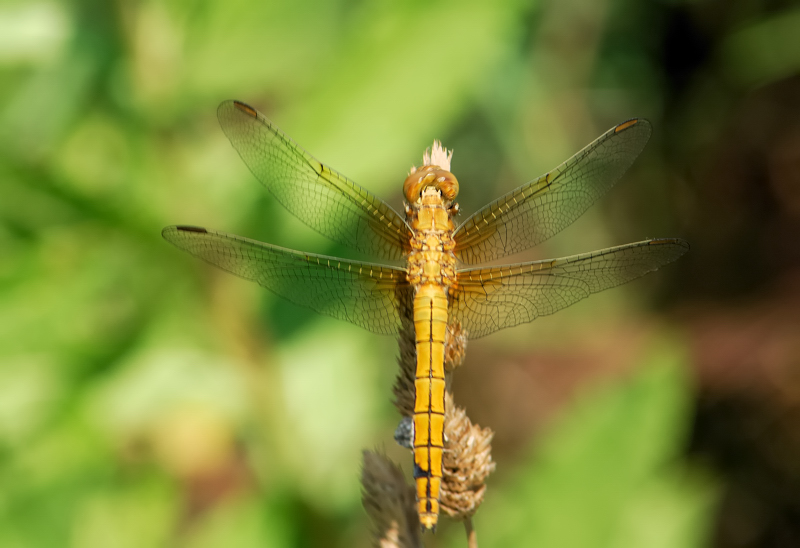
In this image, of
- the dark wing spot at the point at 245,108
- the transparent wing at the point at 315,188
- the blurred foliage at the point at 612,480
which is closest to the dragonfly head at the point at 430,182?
the transparent wing at the point at 315,188

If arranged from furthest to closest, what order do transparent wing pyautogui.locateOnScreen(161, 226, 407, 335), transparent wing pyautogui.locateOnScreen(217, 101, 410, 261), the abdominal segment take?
transparent wing pyautogui.locateOnScreen(217, 101, 410, 261) < transparent wing pyautogui.locateOnScreen(161, 226, 407, 335) < the abdominal segment

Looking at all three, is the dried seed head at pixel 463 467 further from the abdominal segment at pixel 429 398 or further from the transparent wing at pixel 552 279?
the transparent wing at pixel 552 279

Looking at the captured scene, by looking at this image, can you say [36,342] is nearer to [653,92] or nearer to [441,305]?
[441,305]

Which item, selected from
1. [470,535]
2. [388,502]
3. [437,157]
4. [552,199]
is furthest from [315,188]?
[470,535]

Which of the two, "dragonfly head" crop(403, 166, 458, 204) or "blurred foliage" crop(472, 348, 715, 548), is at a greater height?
"dragonfly head" crop(403, 166, 458, 204)

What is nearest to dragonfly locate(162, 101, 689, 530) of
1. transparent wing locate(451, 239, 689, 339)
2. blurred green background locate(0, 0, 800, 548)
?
transparent wing locate(451, 239, 689, 339)

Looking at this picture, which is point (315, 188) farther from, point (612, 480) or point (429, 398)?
point (612, 480)

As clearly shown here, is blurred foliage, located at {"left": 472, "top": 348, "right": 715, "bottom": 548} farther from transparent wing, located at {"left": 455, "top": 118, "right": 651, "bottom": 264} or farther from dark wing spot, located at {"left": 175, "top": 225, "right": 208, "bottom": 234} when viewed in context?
dark wing spot, located at {"left": 175, "top": 225, "right": 208, "bottom": 234}
